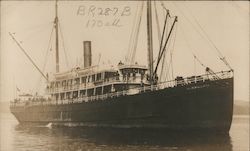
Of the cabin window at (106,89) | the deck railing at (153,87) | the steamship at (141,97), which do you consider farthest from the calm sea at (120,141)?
the cabin window at (106,89)

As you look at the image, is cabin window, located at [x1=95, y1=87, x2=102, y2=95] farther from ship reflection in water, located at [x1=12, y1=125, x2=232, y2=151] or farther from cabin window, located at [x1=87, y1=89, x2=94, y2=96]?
ship reflection in water, located at [x1=12, y1=125, x2=232, y2=151]

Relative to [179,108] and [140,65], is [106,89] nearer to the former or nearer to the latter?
[140,65]

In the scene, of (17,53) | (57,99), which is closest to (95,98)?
(57,99)

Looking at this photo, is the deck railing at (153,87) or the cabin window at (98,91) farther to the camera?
the cabin window at (98,91)

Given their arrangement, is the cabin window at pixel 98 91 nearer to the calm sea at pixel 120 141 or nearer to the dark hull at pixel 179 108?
the dark hull at pixel 179 108

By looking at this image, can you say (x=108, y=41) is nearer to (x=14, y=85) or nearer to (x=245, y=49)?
(x=14, y=85)

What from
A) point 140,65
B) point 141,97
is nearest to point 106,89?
point 140,65
